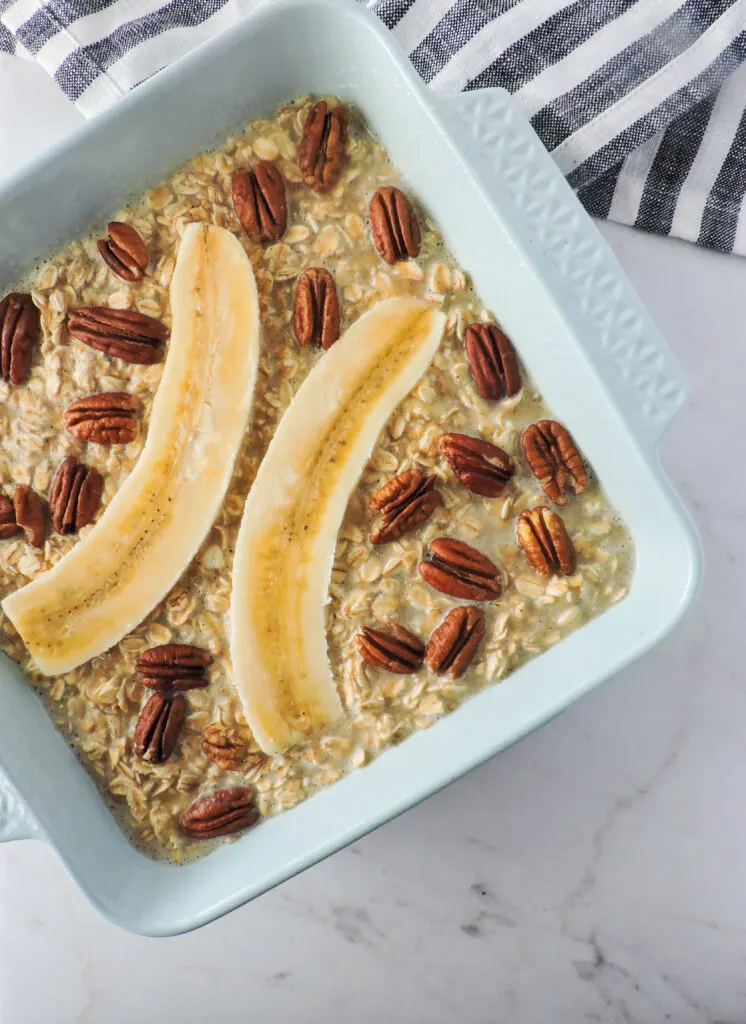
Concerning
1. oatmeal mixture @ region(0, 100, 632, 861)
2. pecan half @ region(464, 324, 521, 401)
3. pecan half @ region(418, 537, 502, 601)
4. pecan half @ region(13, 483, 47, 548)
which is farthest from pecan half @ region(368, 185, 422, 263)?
→ pecan half @ region(13, 483, 47, 548)

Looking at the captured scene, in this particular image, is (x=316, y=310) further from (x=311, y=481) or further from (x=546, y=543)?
(x=546, y=543)

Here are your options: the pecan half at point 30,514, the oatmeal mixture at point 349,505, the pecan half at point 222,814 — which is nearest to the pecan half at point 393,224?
the oatmeal mixture at point 349,505

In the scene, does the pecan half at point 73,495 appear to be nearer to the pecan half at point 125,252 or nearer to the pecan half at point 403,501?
the pecan half at point 125,252

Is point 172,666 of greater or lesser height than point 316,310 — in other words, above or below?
below

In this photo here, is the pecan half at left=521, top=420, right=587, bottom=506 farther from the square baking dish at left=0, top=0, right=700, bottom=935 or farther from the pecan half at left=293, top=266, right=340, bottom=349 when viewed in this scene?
the pecan half at left=293, top=266, right=340, bottom=349

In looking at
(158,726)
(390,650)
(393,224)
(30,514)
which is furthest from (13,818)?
(393,224)
